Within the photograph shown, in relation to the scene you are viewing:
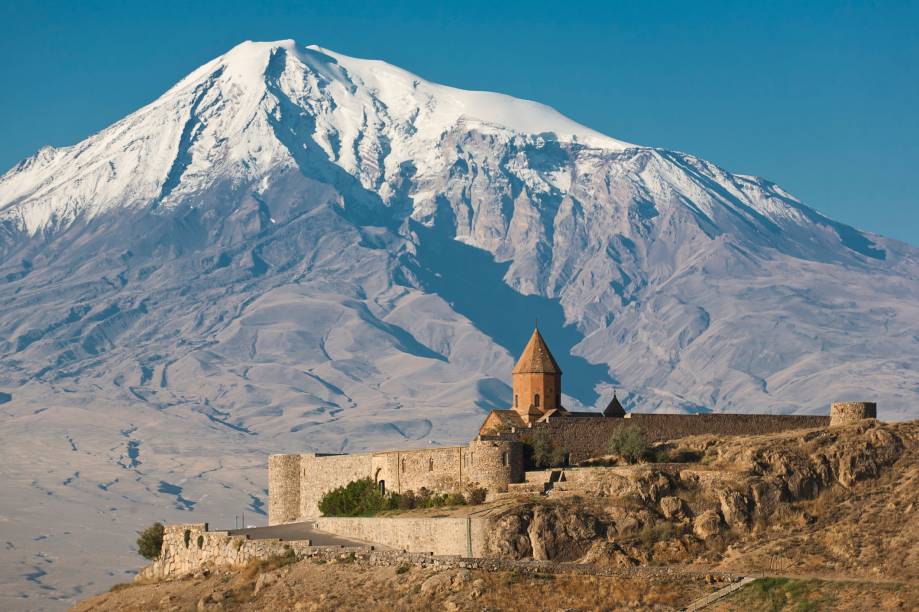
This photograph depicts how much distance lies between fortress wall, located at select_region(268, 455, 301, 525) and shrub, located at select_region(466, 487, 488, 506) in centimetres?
1335

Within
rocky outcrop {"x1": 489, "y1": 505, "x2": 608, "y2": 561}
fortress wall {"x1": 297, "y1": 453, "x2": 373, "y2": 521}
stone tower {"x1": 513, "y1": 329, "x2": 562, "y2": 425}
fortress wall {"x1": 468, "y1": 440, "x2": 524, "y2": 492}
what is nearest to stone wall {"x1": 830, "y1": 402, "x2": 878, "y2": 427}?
fortress wall {"x1": 468, "y1": 440, "x2": 524, "y2": 492}

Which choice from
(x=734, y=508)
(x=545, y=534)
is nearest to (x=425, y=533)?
(x=545, y=534)

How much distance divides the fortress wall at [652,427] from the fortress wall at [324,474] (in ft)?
24.2

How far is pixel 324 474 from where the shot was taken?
73.8 meters

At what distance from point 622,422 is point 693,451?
434 cm

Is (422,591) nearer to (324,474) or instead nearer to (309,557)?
(309,557)

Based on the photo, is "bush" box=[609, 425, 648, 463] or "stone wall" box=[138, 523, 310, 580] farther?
"bush" box=[609, 425, 648, 463]

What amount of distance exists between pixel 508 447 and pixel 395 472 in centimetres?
649

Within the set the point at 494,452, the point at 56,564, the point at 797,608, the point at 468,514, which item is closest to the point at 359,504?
the point at 494,452

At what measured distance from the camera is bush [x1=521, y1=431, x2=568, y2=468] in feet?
216

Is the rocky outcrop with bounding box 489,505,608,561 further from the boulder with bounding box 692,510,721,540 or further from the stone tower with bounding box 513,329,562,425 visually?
the stone tower with bounding box 513,329,562,425

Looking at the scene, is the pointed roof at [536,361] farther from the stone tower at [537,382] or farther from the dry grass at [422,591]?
the dry grass at [422,591]

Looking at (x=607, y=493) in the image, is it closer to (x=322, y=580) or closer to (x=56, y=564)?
(x=322, y=580)

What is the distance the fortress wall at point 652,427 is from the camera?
67750mm
